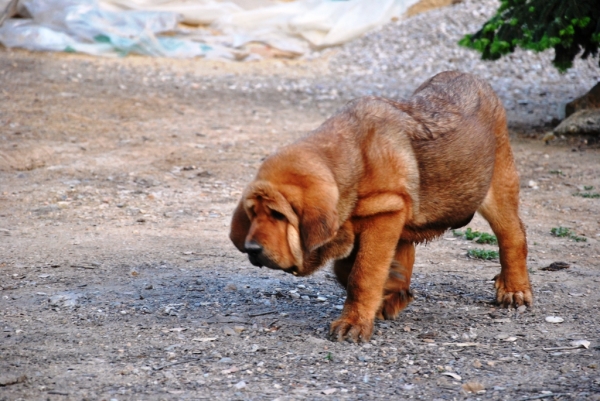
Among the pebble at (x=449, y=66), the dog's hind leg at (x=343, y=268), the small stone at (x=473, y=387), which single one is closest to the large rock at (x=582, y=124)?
the pebble at (x=449, y=66)

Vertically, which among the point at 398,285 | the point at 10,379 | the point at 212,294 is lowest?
the point at 212,294

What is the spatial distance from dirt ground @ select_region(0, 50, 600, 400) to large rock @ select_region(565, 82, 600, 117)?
775 millimetres

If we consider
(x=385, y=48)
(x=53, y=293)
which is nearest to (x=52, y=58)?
(x=385, y=48)

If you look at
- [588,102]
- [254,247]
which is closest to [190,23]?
[588,102]

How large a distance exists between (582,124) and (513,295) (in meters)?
6.17

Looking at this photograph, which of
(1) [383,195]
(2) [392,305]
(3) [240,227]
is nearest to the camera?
(3) [240,227]

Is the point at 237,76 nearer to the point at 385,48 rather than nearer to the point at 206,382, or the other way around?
the point at 385,48

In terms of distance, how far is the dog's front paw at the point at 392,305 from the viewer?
5.36 m

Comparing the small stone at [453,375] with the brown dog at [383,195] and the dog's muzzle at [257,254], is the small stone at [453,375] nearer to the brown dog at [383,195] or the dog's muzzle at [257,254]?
the brown dog at [383,195]

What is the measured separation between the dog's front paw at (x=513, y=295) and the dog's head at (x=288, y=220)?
1.90 metres

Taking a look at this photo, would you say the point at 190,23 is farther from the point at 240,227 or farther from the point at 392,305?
the point at 240,227

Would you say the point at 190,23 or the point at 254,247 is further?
the point at 190,23

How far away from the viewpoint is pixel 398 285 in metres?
5.34

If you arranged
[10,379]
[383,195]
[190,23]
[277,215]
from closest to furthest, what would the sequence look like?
[10,379] → [277,215] → [383,195] → [190,23]
